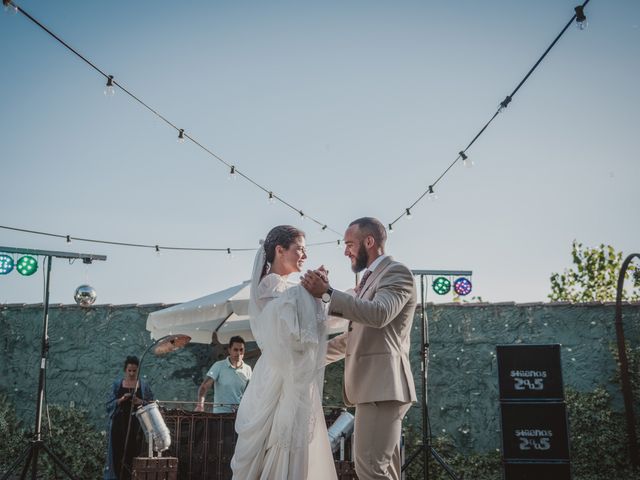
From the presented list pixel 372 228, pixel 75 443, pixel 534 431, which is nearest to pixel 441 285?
pixel 534 431

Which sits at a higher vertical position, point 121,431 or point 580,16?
point 580,16

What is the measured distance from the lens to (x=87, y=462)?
7.78 m

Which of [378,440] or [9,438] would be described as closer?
[378,440]

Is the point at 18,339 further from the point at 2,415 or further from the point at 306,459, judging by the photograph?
the point at 306,459

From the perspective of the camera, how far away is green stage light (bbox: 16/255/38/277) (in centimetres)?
613

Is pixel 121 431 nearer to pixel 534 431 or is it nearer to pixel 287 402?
pixel 534 431

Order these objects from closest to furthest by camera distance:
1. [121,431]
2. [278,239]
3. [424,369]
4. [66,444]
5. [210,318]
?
[278,239], [424,369], [210,318], [121,431], [66,444]

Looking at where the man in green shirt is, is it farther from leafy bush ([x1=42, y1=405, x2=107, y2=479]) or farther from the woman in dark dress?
leafy bush ([x1=42, y1=405, x2=107, y2=479])

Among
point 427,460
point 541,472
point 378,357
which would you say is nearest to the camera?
point 378,357

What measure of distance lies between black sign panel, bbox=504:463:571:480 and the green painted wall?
1.32 meters

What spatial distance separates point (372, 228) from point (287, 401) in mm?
1034

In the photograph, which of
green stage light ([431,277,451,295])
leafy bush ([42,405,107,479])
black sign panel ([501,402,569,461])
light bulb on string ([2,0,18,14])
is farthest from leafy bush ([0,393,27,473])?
light bulb on string ([2,0,18,14])

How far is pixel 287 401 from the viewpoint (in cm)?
295

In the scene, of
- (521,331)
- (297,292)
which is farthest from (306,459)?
(521,331)
